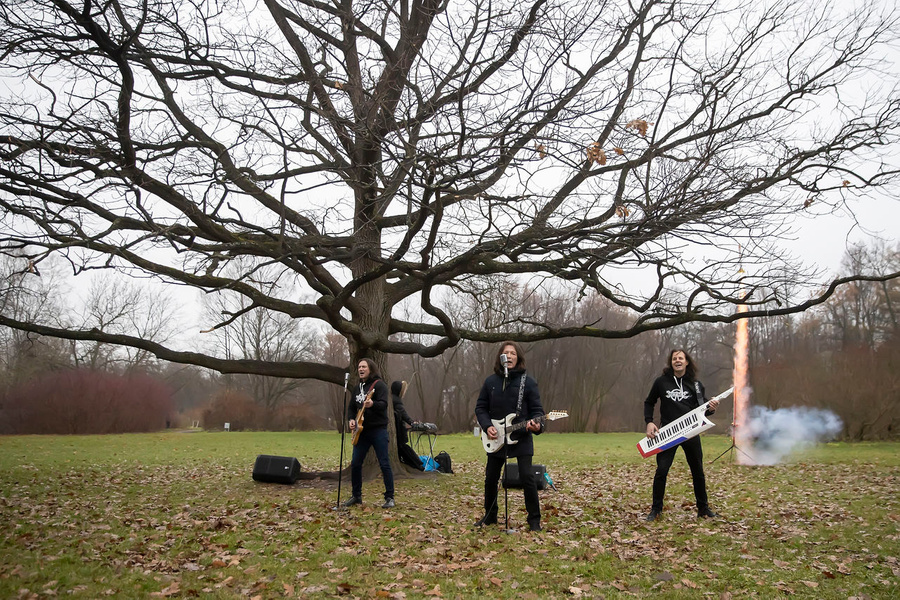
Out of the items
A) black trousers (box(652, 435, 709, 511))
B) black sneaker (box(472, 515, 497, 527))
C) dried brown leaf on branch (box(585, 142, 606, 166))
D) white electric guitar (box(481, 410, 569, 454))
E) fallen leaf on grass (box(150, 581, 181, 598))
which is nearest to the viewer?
fallen leaf on grass (box(150, 581, 181, 598))

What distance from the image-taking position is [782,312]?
10367 millimetres

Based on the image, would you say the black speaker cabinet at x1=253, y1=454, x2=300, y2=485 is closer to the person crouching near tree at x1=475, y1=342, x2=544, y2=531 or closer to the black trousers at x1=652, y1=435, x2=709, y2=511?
the person crouching near tree at x1=475, y1=342, x2=544, y2=531

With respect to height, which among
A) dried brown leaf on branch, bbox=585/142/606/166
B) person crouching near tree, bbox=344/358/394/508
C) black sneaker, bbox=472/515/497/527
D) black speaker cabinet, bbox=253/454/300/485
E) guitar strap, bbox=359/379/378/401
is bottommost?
black sneaker, bbox=472/515/497/527

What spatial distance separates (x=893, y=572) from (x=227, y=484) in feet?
32.8

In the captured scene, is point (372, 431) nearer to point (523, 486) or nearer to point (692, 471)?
point (523, 486)

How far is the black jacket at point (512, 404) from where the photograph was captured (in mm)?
7590

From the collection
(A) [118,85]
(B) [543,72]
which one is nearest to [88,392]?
(A) [118,85]

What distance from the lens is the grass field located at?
17.4 ft

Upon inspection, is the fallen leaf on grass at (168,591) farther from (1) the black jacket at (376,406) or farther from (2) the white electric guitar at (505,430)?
(1) the black jacket at (376,406)

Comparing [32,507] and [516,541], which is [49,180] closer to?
[32,507]

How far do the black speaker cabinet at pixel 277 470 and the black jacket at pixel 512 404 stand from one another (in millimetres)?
5099

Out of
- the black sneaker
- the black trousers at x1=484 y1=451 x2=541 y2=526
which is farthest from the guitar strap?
the black sneaker

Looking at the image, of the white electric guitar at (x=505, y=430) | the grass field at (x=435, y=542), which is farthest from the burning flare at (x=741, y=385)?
the white electric guitar at (x=505, y=430)

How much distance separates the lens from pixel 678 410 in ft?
27.1
